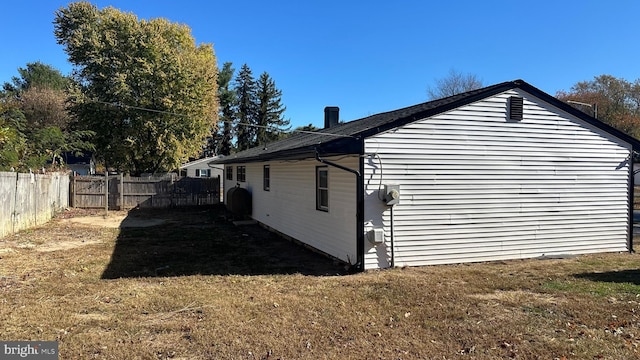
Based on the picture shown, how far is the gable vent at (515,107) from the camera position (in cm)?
813

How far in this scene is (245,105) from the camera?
48.2m

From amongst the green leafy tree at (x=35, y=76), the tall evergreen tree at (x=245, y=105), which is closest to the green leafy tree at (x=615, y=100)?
the tall evergreen tree at (x=245, y=105)

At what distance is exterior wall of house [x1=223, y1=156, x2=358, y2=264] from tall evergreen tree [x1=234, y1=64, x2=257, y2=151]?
3403 centimetres

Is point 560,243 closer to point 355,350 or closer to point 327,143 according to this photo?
point 327,143

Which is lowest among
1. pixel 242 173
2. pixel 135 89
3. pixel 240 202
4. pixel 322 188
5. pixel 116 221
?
pixel 116 221

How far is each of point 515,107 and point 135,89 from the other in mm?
20630

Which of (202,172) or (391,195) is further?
(202,172)

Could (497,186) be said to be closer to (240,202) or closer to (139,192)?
(240,202)

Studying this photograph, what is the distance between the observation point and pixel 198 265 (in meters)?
7.62

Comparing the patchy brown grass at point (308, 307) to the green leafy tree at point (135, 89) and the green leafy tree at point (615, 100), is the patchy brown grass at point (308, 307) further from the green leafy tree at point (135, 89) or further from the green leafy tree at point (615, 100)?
the green leafy tree at point (615, 100)

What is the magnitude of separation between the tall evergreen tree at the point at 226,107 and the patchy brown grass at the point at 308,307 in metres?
35.5

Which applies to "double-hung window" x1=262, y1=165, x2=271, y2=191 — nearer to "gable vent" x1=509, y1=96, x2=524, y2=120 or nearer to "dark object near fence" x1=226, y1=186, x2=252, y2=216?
"dark object near fence" x1=226, y1=186, x2=252, y2=216

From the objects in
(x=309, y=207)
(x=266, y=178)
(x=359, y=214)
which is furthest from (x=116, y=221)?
(x=359, y=214)

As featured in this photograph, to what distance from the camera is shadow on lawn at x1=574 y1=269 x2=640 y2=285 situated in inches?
251
